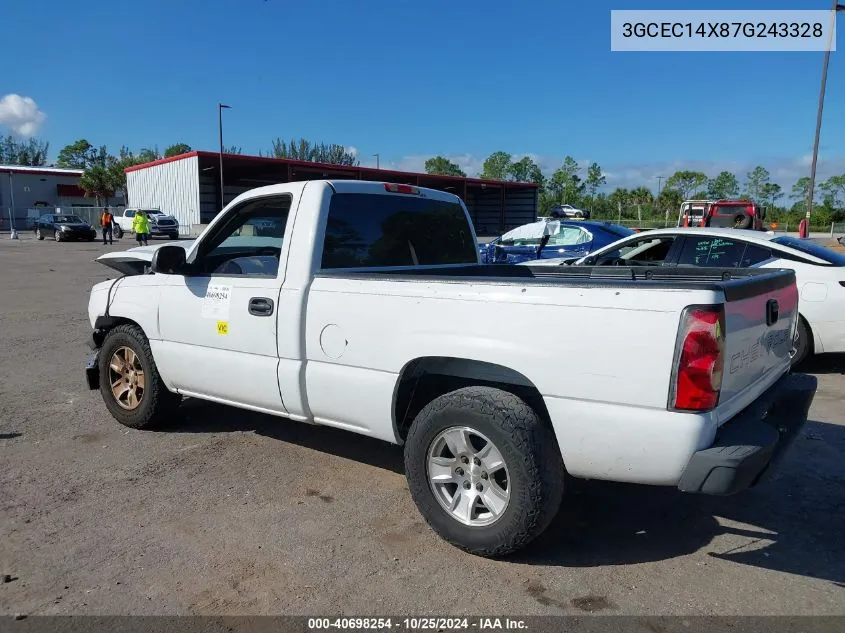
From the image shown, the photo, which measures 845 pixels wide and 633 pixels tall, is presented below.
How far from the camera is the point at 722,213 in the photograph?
859 inches

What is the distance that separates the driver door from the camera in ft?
13.5

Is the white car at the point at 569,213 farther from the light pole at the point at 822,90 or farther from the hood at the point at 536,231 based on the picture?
the hood at the point at 536,231

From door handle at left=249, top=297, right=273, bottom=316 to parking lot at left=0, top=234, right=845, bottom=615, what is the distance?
1.10 m

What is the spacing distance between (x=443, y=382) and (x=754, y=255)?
16.4 feet

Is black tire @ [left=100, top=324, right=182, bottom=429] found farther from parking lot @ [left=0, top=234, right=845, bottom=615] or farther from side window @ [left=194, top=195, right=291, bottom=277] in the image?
side window @ [left=194, top=195, right=291, bottom=277]

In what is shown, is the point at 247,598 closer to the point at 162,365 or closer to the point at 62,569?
the point at 62,569

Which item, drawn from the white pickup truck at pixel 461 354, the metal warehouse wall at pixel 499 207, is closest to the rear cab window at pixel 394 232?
the white pickup truck at pixel 461 354

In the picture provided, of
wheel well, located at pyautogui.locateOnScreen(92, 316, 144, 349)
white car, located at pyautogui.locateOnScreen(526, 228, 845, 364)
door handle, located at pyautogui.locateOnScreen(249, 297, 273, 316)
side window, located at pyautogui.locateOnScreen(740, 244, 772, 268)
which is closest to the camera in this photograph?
door handle, located at pyautogui.locateOnScreen(249, 297, 273, 316)

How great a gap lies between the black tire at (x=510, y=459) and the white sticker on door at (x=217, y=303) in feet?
5.61

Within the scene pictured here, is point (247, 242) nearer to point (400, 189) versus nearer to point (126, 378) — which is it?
point (400, 189)

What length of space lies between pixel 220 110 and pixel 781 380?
1520 inches

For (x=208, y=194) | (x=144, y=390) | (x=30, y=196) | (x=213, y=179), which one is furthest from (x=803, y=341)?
(x=30, y=196)

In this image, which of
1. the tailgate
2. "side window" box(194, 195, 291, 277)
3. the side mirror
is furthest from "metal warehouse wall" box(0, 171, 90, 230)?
the tailgate

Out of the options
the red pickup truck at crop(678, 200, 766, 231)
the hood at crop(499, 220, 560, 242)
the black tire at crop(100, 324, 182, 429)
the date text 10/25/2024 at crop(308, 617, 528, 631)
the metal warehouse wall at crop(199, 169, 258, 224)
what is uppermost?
the metal warehouse wall at crop(199, 169, 258, 224)
